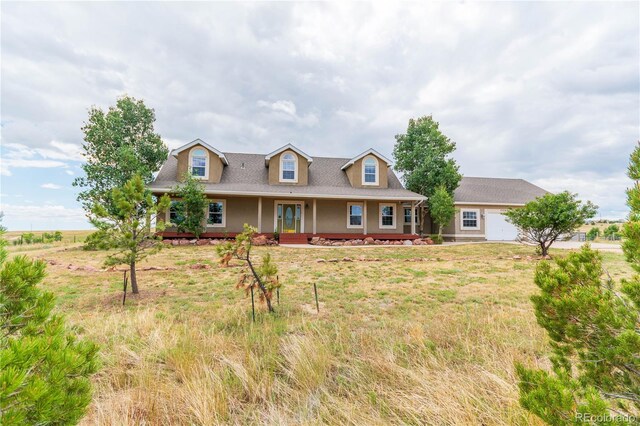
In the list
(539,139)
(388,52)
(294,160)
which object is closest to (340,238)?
(294,160)

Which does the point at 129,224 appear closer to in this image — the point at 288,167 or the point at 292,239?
the point at 292,239

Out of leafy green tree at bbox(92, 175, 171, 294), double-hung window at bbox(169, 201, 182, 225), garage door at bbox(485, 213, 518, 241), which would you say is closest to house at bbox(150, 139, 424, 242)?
double-hung window at bbox(169, 201, 182, 225)

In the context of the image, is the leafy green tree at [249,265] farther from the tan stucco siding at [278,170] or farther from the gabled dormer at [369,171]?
the gabled dormer at [369,171]

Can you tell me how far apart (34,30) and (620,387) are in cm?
917

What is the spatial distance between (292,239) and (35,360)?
1641cm

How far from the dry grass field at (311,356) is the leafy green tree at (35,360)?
82 cm

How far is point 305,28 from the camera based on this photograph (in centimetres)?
1127

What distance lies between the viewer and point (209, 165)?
1830 centimetres

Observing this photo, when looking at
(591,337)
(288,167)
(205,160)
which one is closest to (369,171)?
(288,167)

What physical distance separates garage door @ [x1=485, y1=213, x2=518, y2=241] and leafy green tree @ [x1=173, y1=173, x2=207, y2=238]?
71.5 feet

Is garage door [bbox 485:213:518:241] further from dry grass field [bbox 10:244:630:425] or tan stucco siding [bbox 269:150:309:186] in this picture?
dry grass field [bbox 10:244:630:425]

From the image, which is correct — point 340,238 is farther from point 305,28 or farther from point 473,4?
point 473,4

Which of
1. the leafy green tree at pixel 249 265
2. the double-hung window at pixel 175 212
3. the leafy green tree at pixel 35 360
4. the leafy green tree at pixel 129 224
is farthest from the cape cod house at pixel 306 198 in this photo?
the leafy green tree at pixel 35 360

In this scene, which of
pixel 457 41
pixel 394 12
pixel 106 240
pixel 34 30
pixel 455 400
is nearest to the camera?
pixel 455 400
